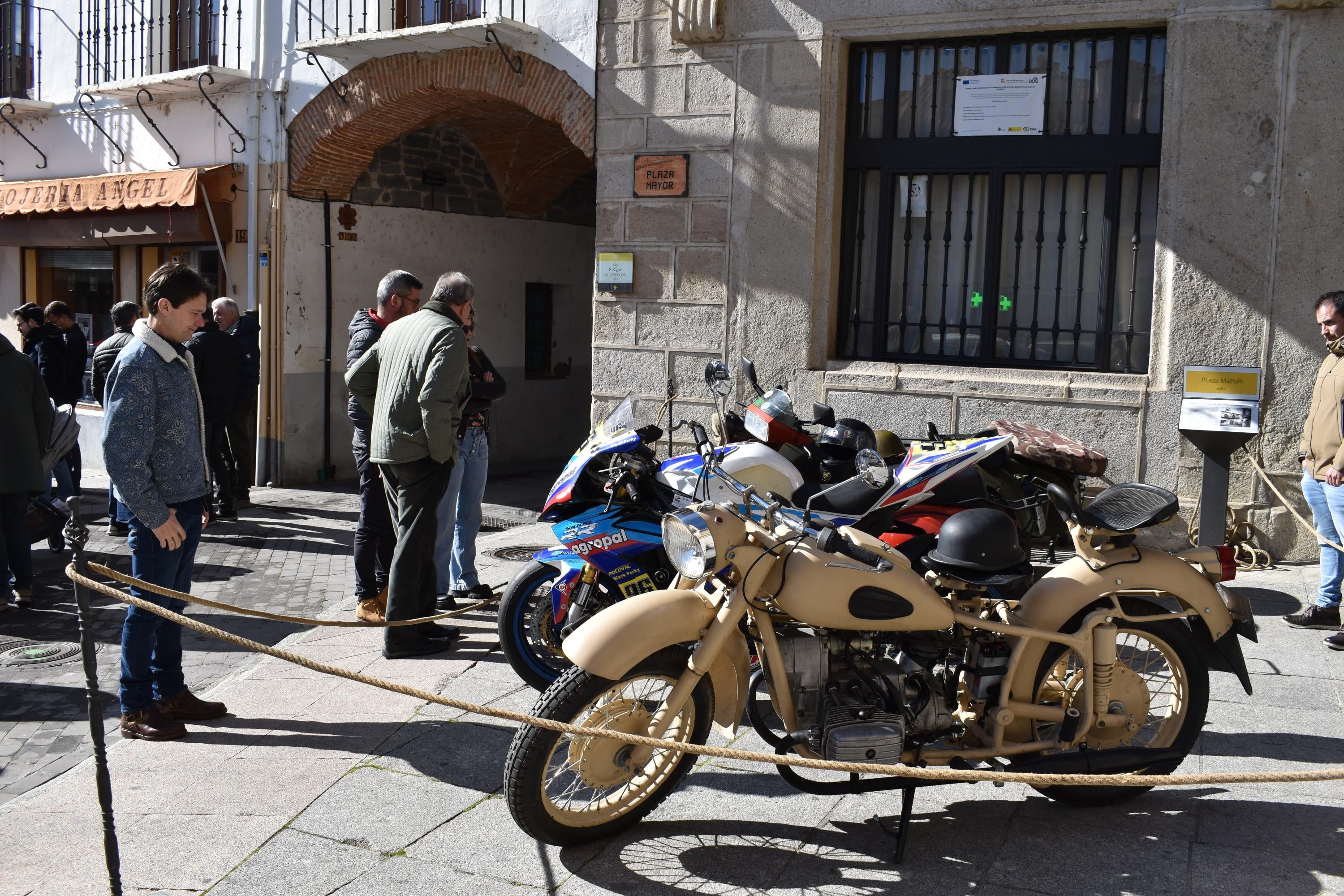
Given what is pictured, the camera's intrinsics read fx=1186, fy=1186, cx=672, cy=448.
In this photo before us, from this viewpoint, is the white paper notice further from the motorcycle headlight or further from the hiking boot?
the motorcycle headlight

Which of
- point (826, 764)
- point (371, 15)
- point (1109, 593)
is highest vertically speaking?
point (371, 15)

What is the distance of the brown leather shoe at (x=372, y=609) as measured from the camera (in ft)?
20.8

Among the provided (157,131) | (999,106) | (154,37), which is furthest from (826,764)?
(154,37)

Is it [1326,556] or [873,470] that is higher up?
[873,470]

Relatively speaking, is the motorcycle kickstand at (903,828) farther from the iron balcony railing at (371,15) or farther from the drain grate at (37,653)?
the iron balcony railing at (371,15)

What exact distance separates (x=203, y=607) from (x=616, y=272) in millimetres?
4058

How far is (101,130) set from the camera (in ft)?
44.0

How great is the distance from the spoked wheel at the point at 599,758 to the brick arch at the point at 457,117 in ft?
22.2

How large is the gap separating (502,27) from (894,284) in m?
3.87

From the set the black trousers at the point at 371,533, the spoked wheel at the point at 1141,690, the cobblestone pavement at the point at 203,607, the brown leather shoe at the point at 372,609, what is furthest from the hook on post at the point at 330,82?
the spoked wheel at the point at 1141,690

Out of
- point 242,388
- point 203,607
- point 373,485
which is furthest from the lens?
point 242,388

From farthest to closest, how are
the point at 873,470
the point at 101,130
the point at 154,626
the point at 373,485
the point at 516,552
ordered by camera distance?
1. the point at 101,130
2. the point at 516,552
3. the point at 373,485
4. the point at 154,626
5. the point at 873,470

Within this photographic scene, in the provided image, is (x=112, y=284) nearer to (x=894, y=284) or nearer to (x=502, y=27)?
(x=502, y=27)

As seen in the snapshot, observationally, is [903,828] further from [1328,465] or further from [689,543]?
[1328,465]
